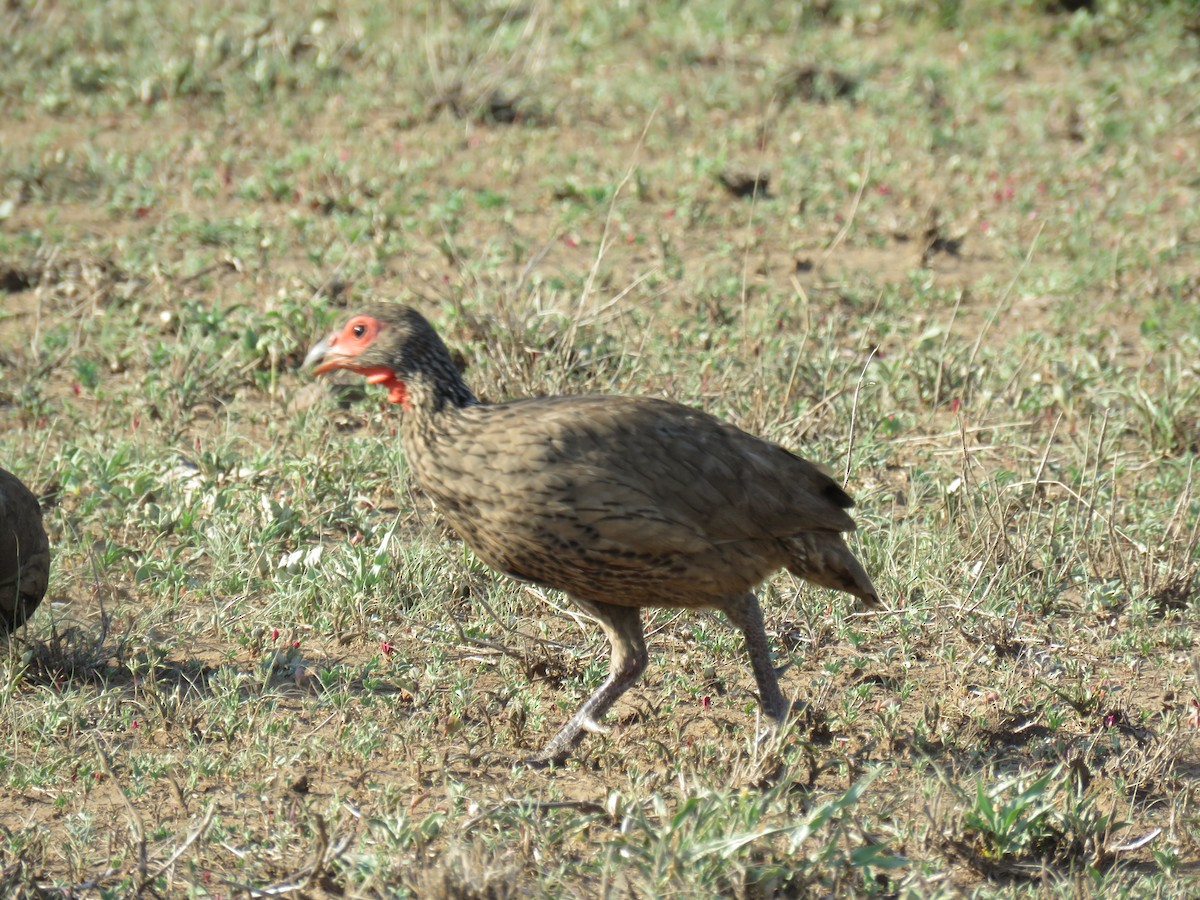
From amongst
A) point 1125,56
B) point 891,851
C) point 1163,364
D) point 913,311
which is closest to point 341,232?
point 913,311

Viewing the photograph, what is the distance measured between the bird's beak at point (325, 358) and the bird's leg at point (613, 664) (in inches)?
41.4

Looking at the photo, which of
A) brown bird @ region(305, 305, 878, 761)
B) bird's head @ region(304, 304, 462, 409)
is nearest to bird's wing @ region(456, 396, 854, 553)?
brown bird @ region(305, 305, 878, 761)

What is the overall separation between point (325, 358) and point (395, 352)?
0.99 ft

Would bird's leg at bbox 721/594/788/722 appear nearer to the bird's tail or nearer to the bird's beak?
the bird's tail

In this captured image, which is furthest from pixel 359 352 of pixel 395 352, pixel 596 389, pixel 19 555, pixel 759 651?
pixel 596 389

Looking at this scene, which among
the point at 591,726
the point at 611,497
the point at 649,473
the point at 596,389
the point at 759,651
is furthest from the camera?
the point at 596,389

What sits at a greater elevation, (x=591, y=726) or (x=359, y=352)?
(x=359, y=352)

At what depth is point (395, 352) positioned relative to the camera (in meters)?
4.59

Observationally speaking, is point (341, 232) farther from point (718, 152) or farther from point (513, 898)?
point (513, 898)

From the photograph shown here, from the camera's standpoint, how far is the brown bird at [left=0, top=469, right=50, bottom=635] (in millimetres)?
4707

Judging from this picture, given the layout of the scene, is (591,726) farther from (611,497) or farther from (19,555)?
(19,555)

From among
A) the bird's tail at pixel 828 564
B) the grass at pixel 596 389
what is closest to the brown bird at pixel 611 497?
the bird's tail at pixel 828 564

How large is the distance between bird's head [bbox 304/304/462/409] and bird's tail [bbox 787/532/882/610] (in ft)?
3.96

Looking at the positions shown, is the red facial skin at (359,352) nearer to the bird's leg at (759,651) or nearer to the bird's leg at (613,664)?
the bird's leg at (613,664)
